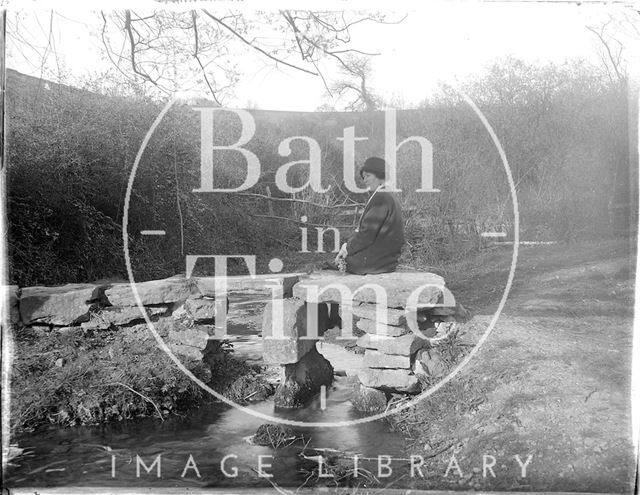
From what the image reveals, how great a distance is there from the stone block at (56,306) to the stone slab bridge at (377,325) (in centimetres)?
175

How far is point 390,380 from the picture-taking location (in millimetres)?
4641

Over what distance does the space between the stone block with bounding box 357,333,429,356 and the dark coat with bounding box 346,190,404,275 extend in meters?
0.57

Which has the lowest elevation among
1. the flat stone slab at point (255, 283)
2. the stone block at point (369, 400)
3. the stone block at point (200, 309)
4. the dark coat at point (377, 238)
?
the stone block at point (369, 400)

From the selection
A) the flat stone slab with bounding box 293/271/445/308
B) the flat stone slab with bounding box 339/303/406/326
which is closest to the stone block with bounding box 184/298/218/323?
the flat stone slab with bounding box 293/271/445/308

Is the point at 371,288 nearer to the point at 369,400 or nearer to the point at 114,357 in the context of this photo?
the point at 369,400

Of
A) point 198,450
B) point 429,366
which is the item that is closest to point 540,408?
point 429,366

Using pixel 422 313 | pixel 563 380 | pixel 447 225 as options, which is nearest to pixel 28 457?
pixel 422 313

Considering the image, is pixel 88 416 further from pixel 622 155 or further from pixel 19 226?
pixel 622 155

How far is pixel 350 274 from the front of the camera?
4828 millimetres

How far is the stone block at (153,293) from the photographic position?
5293 millimetres

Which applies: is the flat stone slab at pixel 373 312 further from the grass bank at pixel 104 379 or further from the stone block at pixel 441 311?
the grass bank at pixel 104 379

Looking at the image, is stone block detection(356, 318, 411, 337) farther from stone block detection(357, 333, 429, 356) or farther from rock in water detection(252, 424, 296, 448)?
rock in water detection(252, 424, 296, 448)

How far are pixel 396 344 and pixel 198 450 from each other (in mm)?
1739

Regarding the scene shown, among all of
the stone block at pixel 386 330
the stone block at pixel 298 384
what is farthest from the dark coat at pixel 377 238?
the stone block at pixel 298 384
